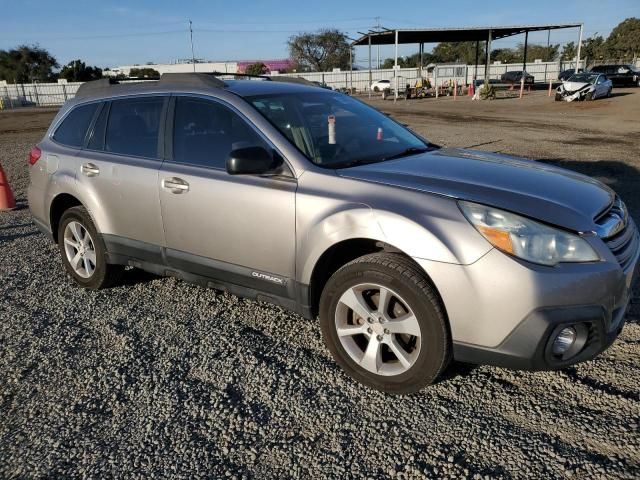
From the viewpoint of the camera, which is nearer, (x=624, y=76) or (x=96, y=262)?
(x=96, y=262)

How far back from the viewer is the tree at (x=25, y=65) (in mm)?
67875

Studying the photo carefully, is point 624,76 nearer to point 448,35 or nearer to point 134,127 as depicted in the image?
point 448,35

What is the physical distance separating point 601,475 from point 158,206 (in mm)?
3143

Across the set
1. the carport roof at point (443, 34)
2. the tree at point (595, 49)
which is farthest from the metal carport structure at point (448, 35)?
the tree at point (595, 49)

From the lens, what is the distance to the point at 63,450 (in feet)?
8.58

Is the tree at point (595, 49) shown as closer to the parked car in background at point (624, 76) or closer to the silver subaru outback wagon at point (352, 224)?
the parked car in background at point (624, 76)

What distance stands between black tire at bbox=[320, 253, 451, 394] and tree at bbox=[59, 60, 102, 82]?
68.6 metres

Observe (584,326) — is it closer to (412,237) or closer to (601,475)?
(601,475)

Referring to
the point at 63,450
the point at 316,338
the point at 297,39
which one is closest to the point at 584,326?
the point at 316,338

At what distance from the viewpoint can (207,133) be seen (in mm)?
3719

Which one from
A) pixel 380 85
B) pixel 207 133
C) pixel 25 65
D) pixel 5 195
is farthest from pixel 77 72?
pixel 207 133

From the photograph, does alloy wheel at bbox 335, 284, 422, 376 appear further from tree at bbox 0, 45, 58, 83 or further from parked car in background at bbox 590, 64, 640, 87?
tree at bbox 0, 45, 58, 83

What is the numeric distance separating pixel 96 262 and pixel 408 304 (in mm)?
2950

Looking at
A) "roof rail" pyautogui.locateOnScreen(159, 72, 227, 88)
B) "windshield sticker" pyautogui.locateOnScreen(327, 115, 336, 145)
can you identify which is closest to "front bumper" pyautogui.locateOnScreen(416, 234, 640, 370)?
"windshield sticker" pyautogui.locateOnScreen(327, 115, 336, 145)
